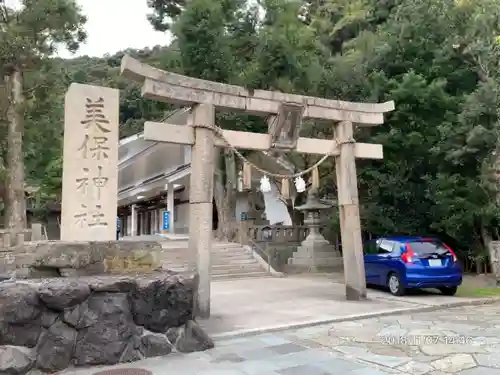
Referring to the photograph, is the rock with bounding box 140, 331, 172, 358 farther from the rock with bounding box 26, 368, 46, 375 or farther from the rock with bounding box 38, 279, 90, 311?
the rock with bounding box 26, 368, 46, 375

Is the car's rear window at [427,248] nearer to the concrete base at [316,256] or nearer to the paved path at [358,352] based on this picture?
the paved path at [358,352]

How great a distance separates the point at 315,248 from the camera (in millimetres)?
18672

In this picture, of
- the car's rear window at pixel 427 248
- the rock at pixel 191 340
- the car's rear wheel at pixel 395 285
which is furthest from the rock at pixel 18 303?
the car's rear window at pixel 427 248

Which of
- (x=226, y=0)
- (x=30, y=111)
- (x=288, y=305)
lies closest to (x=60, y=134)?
(x=30, y=111)

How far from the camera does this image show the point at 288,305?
9789mm

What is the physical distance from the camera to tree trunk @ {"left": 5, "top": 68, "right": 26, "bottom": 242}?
17000 millimetres

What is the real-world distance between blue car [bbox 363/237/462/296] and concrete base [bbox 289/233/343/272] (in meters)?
6.98

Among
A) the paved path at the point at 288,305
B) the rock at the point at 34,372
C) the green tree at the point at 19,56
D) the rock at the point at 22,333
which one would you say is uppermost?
the green tree at the point at 19,56

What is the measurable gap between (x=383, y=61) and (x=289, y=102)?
9223mm

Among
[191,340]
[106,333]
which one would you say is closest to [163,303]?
[191,340]

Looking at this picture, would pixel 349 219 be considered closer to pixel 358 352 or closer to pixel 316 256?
pixel 358 352

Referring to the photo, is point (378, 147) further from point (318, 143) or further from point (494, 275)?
point (494, 275)

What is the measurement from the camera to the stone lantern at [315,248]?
1852cm
